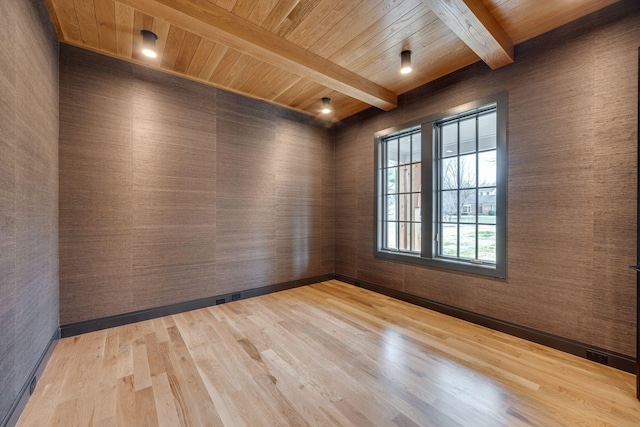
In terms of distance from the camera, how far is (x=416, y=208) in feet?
11.0

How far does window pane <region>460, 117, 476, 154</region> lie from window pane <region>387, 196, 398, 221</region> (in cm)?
107

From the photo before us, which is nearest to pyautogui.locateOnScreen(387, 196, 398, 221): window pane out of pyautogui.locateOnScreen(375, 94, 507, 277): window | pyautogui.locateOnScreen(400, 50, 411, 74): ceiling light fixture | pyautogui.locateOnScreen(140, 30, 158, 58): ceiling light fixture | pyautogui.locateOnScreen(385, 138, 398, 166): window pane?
pyautogui.locateOnScreen(375, 94, 507, 277): window

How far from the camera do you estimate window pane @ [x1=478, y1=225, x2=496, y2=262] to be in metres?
2.60

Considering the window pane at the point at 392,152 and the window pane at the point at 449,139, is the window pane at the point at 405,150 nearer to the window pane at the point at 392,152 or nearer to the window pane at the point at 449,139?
the window pane at the point at 392,152

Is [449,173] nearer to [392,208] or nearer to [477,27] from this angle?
[392,208]

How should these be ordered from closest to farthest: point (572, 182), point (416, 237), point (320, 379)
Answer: point (320, 379)
point (572, 182)
point (416, 237)

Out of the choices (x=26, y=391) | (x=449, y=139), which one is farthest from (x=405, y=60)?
(x=26, y=391)

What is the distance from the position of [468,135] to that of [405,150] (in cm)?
83

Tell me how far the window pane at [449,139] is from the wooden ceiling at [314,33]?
61cm

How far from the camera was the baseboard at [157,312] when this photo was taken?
2339mm

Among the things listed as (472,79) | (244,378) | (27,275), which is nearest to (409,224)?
(472,79)

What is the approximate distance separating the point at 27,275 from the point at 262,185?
233 cm

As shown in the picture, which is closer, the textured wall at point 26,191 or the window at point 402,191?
the textured wall at point 26,191

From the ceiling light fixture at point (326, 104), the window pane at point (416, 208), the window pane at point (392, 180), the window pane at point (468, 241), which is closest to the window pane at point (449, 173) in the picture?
the window pane at point (416, 208)
